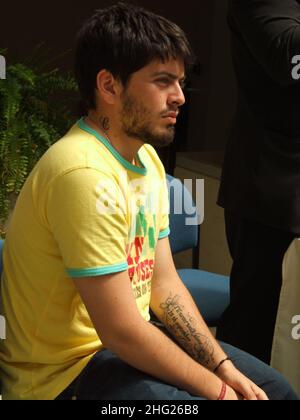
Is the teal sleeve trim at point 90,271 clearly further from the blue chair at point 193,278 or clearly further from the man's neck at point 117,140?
the blue chair at point 193,278

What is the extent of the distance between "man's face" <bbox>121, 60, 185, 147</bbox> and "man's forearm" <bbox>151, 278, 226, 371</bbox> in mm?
360

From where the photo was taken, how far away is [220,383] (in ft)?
4.00

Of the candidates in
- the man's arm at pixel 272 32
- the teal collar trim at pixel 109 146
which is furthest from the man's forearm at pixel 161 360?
Answer: the man's arm at pixel 272 32

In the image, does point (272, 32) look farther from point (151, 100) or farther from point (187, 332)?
point (187, 332)

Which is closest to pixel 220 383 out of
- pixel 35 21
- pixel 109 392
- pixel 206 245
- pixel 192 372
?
pixel 192 372

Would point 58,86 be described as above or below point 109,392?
above

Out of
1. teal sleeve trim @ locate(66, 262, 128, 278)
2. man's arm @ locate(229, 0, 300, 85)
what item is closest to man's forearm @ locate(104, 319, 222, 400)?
teal sleeve trim @ locate(66, 262, 128, 278)

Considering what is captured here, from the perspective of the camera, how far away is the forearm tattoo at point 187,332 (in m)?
1.33

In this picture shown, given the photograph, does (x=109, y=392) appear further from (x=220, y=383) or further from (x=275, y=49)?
(x=275, y=49)

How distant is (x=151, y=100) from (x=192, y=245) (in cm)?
97

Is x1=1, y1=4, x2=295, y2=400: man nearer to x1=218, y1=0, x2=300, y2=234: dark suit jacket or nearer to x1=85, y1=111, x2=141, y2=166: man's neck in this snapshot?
x1=85, y1=111, x2=141, y2=166: man's neck

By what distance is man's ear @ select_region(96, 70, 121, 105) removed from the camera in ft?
4.02

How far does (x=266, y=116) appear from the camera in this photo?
1.68m

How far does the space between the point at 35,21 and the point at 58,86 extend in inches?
37.6
